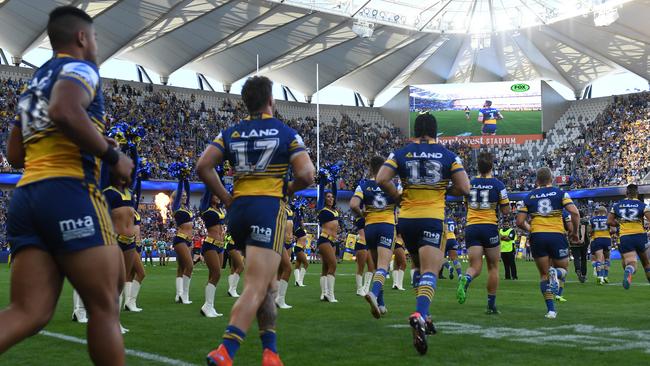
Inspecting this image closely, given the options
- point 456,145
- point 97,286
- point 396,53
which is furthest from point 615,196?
point 97,286

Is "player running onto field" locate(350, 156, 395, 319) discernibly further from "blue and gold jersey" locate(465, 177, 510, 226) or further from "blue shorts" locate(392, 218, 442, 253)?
"blue shorts" locate(392, 218, 442, 253)

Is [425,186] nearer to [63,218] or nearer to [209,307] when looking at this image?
[209,307]

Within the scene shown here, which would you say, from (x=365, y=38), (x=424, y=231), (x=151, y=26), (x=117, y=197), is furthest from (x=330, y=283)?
(x=365, y=38)

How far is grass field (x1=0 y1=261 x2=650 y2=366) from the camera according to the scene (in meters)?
6.84

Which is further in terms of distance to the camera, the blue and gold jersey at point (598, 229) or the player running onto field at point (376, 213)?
the blue and gold jersey at point (598, 229)

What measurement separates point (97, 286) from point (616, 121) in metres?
57.0

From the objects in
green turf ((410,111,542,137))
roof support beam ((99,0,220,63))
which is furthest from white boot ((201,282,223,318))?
green turf ((410,111,542,137))

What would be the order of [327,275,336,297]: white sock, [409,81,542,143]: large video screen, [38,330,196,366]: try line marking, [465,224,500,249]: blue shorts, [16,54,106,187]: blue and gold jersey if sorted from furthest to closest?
1. [409,81,542,143]: large video screen
2. [327,275,336,297]: white sock
3. [465,224,500,249]: blue shorts
4. [38,330,196,366]: try line marking
5. [16,54,106,187]: blue and gold jersey

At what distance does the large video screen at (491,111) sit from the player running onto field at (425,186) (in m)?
49.9

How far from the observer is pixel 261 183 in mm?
5680

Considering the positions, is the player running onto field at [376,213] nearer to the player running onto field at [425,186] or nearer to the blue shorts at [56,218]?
the player running onto field at [425,186]

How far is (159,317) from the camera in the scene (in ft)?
35.4

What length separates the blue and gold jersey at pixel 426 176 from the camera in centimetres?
791

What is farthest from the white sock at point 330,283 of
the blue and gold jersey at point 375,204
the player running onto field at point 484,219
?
the player running onto field at point 484,219
